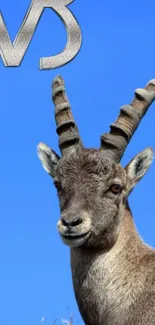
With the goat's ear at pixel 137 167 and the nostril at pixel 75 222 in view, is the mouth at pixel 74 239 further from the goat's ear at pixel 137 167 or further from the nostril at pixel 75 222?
the goat's ear at pixel 137 167

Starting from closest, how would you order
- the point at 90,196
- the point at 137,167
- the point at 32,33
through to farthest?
the point at 90,196 < the point at 137,167 < the point at 32,33

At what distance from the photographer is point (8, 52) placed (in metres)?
27.4

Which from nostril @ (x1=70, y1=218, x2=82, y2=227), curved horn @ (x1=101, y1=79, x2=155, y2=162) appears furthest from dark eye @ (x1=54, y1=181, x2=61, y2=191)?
nostril @ (x1=70, y1=218, x2=82, y2=227)

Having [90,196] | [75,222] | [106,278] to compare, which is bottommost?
[106,278]

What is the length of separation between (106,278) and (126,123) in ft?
9.64

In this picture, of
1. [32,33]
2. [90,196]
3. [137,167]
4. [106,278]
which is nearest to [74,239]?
[90,196]

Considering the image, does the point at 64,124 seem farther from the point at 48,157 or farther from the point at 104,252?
the point at 104,252

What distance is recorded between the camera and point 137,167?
62.7 ft

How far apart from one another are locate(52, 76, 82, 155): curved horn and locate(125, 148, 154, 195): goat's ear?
1.02m

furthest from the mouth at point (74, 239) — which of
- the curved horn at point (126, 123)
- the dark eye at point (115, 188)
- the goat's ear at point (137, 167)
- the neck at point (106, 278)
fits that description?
the curved horn at point (126, 123)

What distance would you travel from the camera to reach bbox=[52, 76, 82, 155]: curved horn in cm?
1888

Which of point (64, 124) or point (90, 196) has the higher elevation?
point (64, 124)

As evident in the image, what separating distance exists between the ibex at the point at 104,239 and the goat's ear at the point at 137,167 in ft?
0.08

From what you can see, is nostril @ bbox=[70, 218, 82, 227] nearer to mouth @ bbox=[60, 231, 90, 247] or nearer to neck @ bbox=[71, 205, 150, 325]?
mouth @ bbox=[60, 231, 90, 247]
